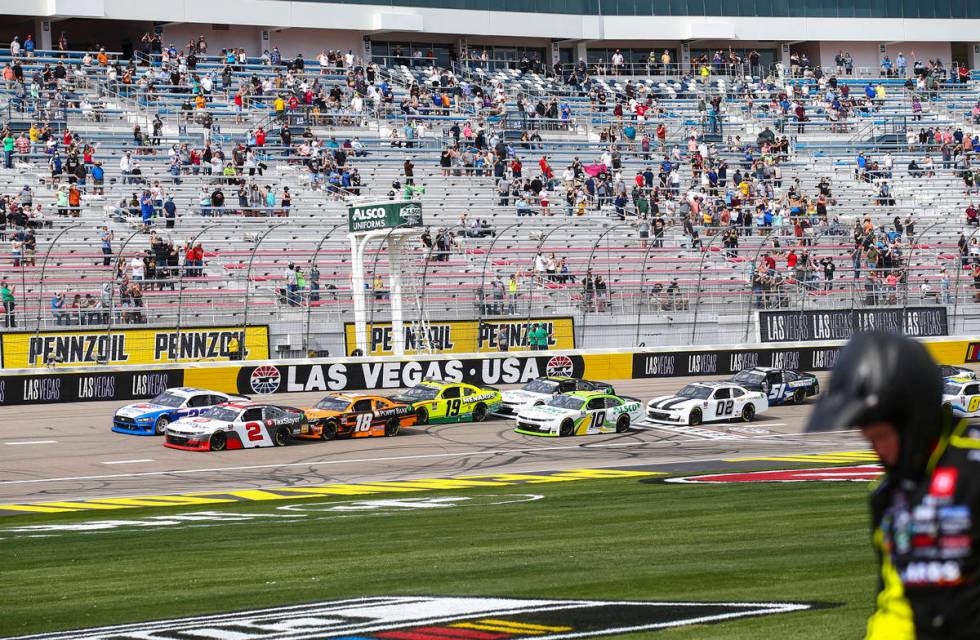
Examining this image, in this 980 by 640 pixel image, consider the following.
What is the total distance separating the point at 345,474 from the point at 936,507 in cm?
2434

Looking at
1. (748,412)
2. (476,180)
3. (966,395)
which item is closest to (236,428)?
(748,412)

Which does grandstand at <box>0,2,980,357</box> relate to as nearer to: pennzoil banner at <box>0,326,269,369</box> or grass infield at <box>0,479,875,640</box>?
pennzoil banner at <box>0,326,269,369</box>

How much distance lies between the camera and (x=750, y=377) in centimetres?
3884

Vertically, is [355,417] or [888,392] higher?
[888,392]

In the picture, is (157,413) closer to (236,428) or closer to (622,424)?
(236,428)

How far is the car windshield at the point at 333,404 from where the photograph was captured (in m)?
33.2

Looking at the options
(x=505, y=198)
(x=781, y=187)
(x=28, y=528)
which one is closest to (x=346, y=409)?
(x=28, y=528)

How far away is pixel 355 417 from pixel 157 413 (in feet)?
15.2

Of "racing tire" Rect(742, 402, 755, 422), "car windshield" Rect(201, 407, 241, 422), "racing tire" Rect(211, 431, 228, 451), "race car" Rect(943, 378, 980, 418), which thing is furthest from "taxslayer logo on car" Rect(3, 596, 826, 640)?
"race car" Rect(943, 378, 980, 418)

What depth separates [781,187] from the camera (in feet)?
185

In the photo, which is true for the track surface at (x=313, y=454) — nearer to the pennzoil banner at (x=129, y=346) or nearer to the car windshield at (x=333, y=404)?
the car windshield at (x=333, y=404)

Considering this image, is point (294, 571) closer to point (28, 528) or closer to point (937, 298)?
point (28, 528)

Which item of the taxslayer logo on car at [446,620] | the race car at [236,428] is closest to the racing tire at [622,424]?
the race car at [236,428]

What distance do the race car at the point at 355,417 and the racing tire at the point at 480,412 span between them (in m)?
2.36
